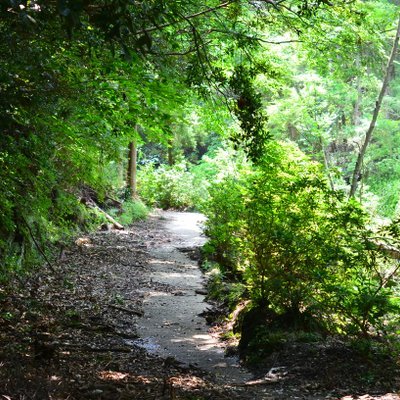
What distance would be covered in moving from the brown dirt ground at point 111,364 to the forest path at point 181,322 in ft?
0.85

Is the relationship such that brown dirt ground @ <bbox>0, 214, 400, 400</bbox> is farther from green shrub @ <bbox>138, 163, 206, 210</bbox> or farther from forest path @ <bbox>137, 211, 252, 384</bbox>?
green shrub @ <bbox>138, 163, 206, 210</bbox>

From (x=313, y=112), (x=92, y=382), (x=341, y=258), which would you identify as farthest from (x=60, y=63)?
(x=313, y=112)

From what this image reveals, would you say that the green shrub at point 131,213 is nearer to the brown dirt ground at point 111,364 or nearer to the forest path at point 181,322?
the forest path at point 181,322

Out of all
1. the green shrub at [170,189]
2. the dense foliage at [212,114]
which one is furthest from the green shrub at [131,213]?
the dense foliage at [212,114]

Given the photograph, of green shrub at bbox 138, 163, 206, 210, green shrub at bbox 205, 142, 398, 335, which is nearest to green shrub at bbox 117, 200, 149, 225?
green shrub at bbox 138, 163, 206, 210

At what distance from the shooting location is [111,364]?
16.7 feet

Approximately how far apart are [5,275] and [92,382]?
135 inches

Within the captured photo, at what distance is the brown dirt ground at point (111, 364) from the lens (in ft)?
13.5

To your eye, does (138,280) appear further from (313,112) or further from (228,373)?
(313,112)

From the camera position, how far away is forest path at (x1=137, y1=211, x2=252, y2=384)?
609 cm

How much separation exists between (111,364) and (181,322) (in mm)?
2852

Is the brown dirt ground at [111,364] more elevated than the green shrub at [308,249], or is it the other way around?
the green shrub at [308,249]

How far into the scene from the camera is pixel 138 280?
33.4 ft

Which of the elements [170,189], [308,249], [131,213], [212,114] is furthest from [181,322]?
[170,189]
